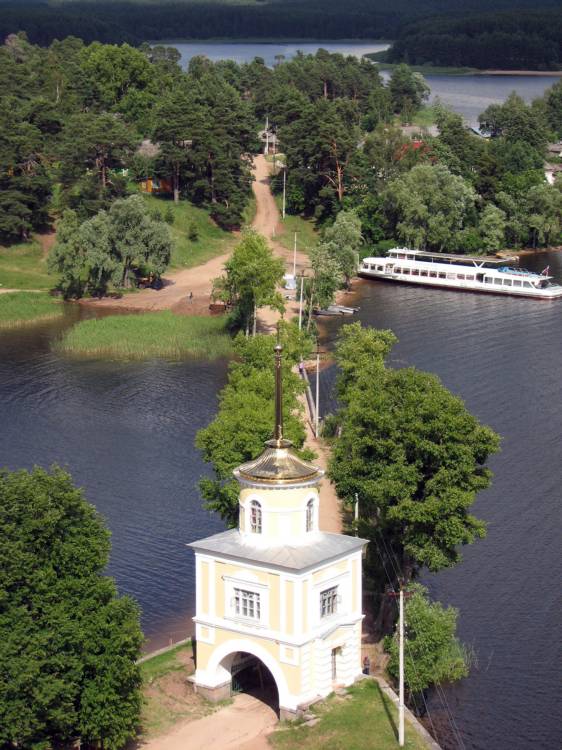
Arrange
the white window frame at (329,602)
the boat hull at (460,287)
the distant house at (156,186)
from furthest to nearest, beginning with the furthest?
the distant house at (156,186), the boat hull at (460,287), the white window frame at (329,602)

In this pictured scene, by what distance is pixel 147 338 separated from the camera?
268ft

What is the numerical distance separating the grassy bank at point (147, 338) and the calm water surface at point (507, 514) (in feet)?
21.9

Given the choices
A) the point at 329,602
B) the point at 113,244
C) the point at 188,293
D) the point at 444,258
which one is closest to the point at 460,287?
the point at 444,258

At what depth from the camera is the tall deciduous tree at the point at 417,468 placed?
140 feet

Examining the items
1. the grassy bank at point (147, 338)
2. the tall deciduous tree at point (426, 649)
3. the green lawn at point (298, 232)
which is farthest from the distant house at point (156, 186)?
the tall deciduous tree at point (426, 649)

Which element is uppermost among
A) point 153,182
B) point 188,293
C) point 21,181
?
point 21,181

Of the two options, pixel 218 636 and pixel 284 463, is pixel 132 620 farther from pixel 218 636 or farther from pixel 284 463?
pixel 284 463

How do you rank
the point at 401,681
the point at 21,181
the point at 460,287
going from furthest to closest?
1. the point at 460,287
2. the point at 21,181
3. the point at 401,681

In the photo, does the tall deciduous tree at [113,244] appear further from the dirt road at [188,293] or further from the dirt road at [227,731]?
the dirt road at [227,731]

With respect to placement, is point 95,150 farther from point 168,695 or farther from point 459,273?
point 168,695

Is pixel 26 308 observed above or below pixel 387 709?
below

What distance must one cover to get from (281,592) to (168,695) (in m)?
4.28

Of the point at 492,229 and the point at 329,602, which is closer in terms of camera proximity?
the point at 329,602

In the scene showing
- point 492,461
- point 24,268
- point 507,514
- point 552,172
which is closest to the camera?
point 507,514
